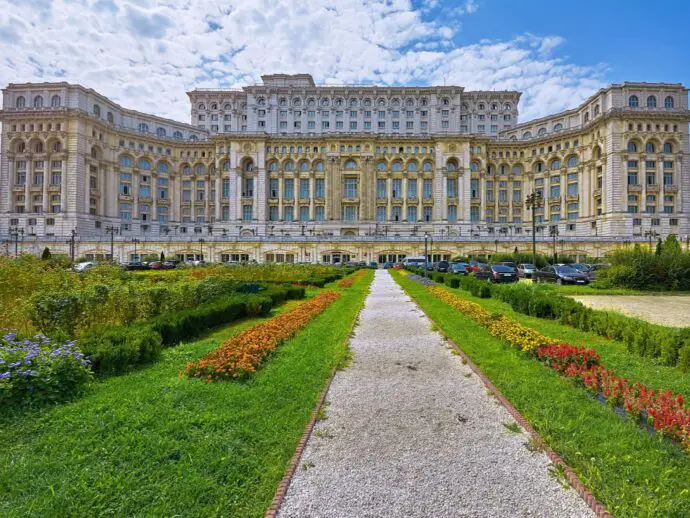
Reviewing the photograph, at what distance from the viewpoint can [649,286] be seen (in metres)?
24.5

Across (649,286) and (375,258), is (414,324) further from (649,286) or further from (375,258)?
(375,258)

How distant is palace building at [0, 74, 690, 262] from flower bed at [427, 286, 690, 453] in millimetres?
57833

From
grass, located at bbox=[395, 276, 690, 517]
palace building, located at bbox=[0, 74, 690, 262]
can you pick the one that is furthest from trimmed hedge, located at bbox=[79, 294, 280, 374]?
palace building, located at bbox=[0, 74, 690, 262]

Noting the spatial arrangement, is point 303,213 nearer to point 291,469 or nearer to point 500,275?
point 500,275

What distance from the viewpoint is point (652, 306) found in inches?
686

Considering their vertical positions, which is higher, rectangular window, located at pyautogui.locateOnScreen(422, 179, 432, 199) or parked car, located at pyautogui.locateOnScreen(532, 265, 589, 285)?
rectangular window, located at pyautogui.locateOnScreen(422, 179, 432, 199)

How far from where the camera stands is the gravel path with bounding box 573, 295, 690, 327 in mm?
13695

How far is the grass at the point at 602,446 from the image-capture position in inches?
143

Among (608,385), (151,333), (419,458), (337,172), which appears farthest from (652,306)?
(337,172)

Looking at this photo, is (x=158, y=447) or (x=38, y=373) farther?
(x=38, y=373)

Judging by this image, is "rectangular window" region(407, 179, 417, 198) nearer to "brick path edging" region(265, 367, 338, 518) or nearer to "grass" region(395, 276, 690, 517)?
"grass" region(395, 276, 690, 517)

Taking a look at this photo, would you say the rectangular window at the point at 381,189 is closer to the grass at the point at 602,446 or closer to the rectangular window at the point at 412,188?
the rectangular window at the point at 412,188

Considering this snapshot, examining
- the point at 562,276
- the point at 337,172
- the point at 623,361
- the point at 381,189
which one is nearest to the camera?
the point at 623,361

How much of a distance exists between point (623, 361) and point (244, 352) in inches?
324
